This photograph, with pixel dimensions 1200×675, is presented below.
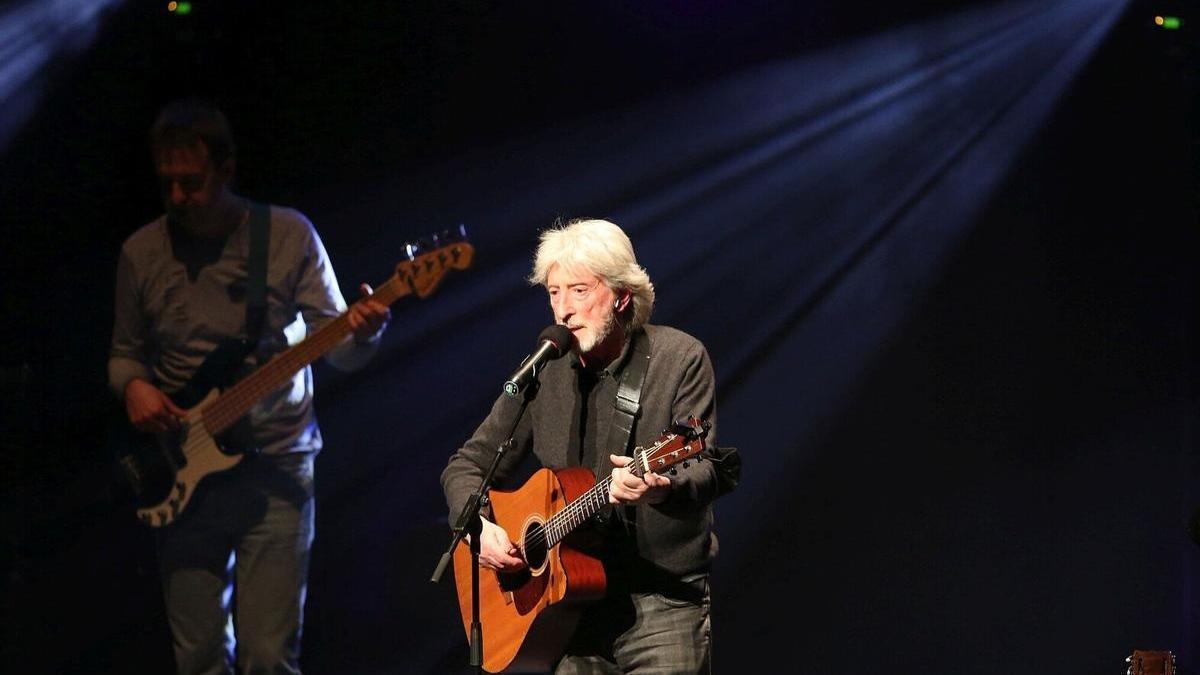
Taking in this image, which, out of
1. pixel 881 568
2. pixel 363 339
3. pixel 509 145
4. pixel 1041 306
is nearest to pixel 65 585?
pixel 363 339

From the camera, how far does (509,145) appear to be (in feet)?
21.1

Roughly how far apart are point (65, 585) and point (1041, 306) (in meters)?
4.95

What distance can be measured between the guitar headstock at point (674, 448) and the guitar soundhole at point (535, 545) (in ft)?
2.06

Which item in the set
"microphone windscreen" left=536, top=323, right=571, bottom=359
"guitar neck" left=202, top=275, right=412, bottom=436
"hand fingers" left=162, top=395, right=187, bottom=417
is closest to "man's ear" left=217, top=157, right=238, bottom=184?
"guitar neck" left=202, top=275, right=412, bottom=436

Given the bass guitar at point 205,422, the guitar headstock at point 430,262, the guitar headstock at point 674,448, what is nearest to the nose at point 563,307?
the guitar headstock at point 674,448

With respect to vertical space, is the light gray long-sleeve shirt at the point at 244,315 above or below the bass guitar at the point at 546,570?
above

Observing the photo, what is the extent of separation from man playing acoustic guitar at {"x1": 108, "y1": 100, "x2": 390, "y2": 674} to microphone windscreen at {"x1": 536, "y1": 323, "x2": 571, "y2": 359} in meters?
1.53

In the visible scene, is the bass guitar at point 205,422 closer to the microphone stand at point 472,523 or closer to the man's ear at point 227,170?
the man's ear at point 227,170

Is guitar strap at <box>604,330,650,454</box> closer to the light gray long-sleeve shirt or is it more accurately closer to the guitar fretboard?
the guitar fretboard

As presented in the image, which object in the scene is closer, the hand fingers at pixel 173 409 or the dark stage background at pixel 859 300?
the hand fingers at pixel 173 409

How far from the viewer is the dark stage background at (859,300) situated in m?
6.40

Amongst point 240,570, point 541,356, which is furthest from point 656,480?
point 240,570

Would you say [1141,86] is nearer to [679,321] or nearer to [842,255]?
[842,255]

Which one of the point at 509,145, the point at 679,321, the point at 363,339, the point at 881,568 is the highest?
the point at 509,145
